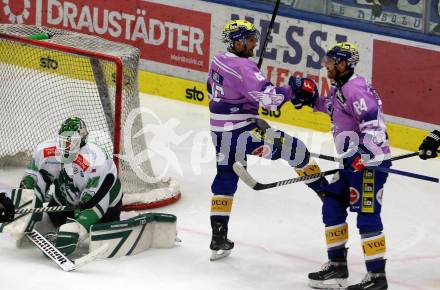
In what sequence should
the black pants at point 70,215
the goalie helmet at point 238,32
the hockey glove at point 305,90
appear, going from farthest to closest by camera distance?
the black pants at point 70,215 < the goalie helmet at point 238,32 < the hockey glove at point 305,90

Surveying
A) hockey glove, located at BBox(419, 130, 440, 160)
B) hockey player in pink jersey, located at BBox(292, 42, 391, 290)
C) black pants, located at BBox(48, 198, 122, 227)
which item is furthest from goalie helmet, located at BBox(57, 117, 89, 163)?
hockey glove, located at BBox(419, 130, 440, 160)

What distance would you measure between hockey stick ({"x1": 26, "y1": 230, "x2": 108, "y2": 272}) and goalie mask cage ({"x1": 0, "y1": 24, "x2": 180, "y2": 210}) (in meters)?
0.96

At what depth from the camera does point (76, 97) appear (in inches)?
346

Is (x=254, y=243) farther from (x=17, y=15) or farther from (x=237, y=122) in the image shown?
(x=17, y=15)

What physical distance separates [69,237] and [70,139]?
562mm

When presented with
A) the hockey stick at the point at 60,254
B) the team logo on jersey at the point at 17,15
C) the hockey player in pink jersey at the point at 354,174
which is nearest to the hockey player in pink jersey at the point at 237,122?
Result: the hockey player in pink jersey at the point at 354,174

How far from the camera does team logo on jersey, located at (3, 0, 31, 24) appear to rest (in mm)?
11674

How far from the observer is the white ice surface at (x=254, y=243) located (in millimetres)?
6910

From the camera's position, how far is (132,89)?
824 centimetres

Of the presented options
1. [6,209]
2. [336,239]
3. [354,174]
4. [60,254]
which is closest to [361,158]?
[354,174]

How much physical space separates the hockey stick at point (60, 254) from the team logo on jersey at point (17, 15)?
16.1ft

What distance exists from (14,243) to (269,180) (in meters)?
2.30

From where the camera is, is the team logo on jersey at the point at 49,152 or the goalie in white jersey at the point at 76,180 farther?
the team logo on jersey at the point at 49,152

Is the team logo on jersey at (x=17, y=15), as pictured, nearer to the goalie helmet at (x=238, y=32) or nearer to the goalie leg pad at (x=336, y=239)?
the goalie helmet at (x=238, y=32)
